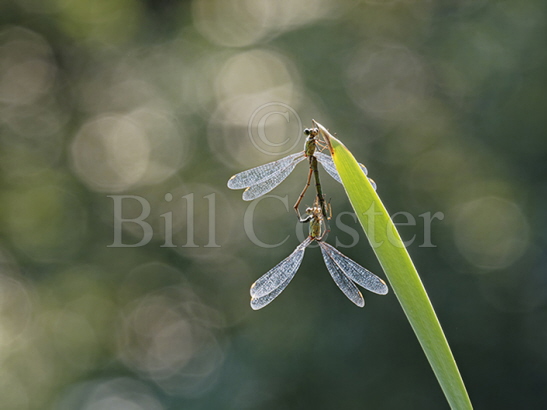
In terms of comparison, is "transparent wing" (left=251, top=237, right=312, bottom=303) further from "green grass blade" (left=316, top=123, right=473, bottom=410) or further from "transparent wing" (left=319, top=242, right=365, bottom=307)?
"green grass blade" (left=316, top=123, right=473, bottom=410)

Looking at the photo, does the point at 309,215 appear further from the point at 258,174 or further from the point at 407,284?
the point at 407,284

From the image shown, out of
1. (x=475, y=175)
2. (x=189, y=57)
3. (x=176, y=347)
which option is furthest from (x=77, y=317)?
(x=475, y=175)

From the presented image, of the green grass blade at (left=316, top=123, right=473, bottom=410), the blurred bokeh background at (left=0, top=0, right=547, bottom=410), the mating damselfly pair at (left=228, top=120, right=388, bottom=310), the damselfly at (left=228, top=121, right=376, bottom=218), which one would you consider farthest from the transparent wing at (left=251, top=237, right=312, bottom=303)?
the blurred bokeh background at (left=0, top=0, right=547, bottom=410)

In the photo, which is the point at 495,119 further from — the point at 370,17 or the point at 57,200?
the point at 57,200

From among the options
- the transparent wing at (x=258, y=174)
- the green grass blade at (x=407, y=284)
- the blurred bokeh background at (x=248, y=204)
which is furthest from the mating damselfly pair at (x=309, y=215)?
the blurred bokeh background at (x=248, y=204)

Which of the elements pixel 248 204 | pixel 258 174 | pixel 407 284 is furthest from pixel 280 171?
pixel 248 204

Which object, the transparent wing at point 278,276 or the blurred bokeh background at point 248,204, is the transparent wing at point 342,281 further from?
the blurred bokeh background at point 248,204

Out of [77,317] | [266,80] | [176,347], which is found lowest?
[176,347]
